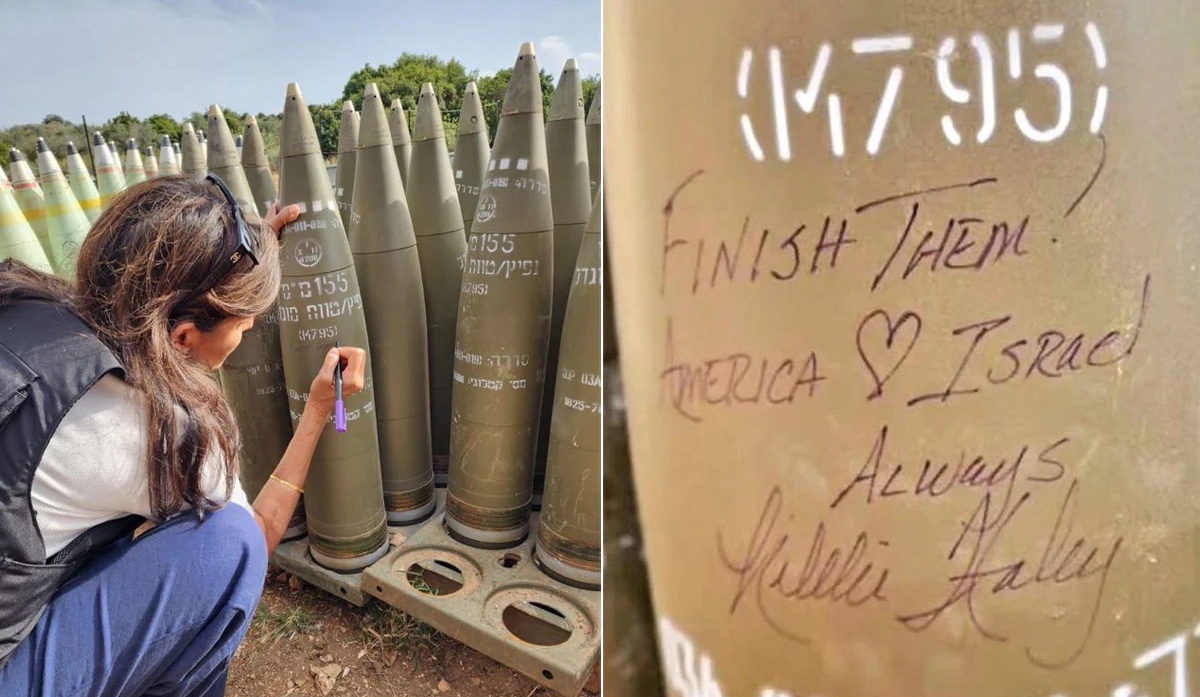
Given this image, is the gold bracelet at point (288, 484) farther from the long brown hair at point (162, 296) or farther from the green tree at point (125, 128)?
the green tree at point (125, 128)

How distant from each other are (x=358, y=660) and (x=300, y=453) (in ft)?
2.83

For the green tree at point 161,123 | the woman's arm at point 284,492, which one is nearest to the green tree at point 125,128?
the green tree at point 161,123

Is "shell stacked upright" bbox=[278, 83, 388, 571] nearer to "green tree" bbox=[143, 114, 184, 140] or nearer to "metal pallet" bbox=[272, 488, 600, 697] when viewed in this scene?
"metal pallet" bbox=[272, 488, 600, 697]

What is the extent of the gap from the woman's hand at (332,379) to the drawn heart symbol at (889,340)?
173cm

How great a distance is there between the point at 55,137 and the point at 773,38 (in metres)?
13.3

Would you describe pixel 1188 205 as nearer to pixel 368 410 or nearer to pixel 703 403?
pixel 703 403

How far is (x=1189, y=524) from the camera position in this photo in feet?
2.02

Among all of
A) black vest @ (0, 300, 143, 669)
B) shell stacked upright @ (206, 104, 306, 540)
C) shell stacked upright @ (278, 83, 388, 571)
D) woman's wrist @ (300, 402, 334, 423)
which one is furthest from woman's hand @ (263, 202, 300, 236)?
black vest @ (0, 300, 143, 669)

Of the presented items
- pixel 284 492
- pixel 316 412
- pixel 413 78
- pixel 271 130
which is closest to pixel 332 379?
pixel 316 412

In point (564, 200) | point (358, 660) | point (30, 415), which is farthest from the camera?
point (564, 200)

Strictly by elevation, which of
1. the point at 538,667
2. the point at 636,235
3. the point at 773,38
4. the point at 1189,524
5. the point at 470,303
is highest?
the point at 773,38

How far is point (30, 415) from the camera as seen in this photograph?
1150mm

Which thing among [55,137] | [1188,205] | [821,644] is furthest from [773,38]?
[55,137]
